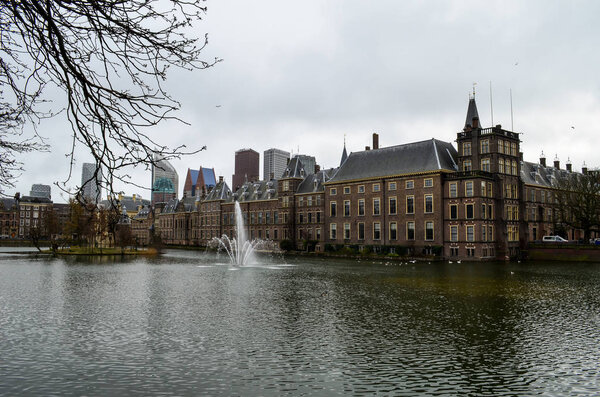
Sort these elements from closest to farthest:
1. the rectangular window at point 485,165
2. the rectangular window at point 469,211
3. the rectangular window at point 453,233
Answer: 1. the rectangular window at point 469,211
2. the rectangular window at point 453,233
3. the rectangular window at point 485,165

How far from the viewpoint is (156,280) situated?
3197 cm

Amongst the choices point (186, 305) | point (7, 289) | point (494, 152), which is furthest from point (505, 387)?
point (494, 152)

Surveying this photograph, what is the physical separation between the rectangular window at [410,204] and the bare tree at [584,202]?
827 inches

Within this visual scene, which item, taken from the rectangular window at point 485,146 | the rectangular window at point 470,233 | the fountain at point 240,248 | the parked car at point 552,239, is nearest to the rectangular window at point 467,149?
the rectangular window at point 485,146

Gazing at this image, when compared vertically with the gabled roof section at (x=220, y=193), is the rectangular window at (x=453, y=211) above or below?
below

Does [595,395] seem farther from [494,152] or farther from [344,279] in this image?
[494,152]

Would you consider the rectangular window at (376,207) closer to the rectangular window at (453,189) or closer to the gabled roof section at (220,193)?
the rectangular window at (453,189)

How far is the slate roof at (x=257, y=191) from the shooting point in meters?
94.9

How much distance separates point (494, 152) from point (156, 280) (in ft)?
151

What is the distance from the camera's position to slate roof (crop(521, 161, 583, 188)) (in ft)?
232

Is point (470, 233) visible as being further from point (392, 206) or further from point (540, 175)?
point (540, 175)

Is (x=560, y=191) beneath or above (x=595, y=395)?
above

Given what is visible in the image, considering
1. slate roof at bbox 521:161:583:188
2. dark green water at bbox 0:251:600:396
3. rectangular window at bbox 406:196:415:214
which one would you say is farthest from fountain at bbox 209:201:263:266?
slate roof at bbox 521:161:583:188

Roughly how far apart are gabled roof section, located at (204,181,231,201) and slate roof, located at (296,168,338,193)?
25.7 metres
